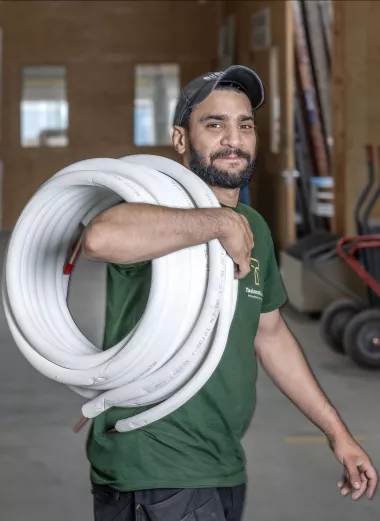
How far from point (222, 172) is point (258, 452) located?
2563 millimetres

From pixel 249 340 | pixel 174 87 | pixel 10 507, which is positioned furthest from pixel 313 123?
pixel 249 340

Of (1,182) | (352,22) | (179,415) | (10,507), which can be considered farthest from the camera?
(1,182)

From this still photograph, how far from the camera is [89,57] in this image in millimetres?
14984

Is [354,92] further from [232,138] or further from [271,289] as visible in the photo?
[232,138]

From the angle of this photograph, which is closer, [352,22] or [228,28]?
[352,22]

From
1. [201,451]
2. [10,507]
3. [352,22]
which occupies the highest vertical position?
[352,22]

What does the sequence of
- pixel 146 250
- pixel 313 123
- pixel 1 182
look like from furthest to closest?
1. pixel 1 182
2. pixel 313 123
3. pixel 146 250

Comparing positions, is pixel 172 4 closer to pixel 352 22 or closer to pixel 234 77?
pixel 352 22

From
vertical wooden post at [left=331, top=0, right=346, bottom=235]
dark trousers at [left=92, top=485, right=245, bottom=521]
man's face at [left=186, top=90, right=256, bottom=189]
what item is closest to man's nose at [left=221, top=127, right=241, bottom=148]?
man's face at [left=186, top=90, right=256, bottom=189]

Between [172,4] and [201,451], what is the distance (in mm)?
13940

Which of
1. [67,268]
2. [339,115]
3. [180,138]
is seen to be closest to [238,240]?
[180,138]

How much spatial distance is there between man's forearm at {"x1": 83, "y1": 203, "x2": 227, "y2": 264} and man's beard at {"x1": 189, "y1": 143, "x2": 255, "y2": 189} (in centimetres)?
16

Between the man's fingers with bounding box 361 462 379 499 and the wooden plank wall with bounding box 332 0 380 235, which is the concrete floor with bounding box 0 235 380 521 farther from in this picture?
the wooden plank wall with bounding box 332 0 380 235

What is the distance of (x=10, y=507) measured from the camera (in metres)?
3.57
